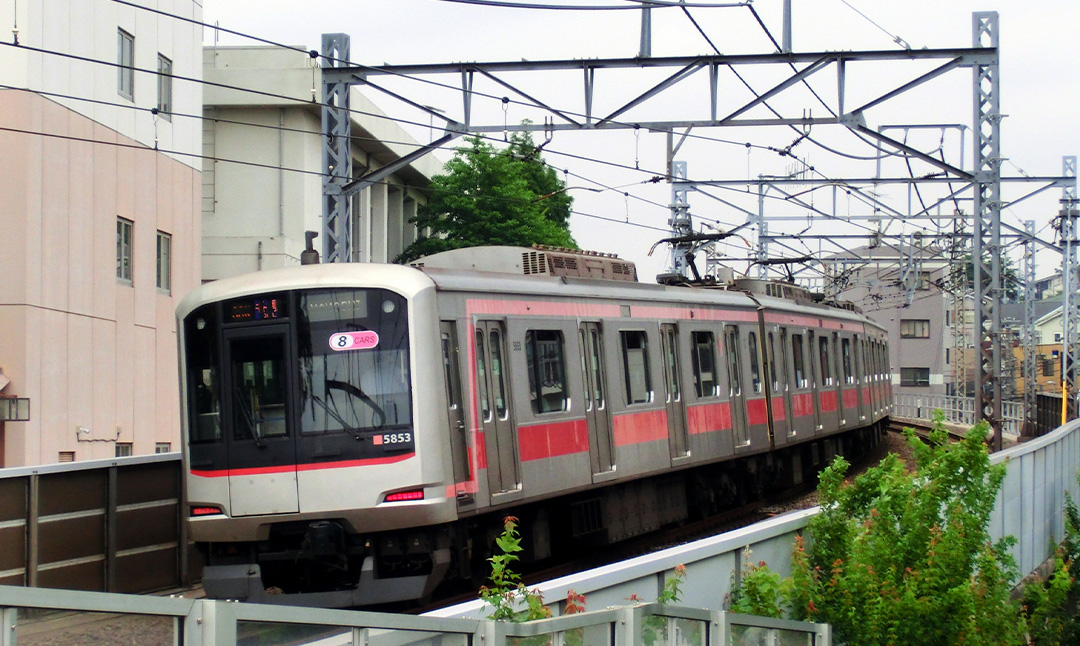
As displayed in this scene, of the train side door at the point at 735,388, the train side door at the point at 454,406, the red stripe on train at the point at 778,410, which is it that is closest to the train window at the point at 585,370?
the train side door at the point at 454,406

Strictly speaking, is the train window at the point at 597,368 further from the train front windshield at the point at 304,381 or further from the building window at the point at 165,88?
the building window at the point at 165,88

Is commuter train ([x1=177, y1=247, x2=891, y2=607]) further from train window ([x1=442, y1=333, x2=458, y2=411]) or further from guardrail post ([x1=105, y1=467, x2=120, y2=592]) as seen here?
guardrail post ([x1=105, y1=467, x2=120, y2=592])

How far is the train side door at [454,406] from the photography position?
10031mm

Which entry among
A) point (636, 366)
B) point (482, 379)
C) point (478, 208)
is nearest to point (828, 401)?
point (636, 366)

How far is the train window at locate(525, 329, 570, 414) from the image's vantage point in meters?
11.5

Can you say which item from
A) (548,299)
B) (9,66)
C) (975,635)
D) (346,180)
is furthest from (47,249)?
(975,635)

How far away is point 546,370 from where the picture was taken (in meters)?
11.7

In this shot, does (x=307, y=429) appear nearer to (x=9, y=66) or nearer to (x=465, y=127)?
(x=465, y=127)

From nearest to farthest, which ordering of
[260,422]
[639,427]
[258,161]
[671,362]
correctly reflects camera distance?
[260,422] → [639,427] → [671,362] → [258,161]

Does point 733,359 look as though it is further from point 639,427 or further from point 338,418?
point 338,418

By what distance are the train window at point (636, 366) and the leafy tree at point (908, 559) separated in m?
3.96

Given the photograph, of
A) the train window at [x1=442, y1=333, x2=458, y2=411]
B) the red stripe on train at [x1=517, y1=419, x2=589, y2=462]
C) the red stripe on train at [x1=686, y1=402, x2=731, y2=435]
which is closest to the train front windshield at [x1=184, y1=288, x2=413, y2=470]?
the train window at [x1=442, y1=333, x2=458, y2=411]

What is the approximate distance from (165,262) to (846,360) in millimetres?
11640

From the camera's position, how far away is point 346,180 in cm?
1745
